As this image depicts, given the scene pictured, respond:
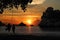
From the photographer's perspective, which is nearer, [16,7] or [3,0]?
[3,0]

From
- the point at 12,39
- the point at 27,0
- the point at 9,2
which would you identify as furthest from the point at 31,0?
the point at 12,39

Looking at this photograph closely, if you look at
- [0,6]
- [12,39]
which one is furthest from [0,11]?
[12,39]

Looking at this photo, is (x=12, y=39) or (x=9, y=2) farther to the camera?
(x=9, y=2)

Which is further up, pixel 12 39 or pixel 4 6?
pixel 4 6

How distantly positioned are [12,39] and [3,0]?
7.39m

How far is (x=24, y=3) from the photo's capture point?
1732 inches

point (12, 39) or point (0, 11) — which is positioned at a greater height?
point (0, 11)

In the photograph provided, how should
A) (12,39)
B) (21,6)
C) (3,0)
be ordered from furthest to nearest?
(21,6) → (3,0) → (12,39)

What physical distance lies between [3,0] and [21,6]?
12.9 feet

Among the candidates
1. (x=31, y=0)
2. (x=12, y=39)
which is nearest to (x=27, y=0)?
(x=31, y=0)

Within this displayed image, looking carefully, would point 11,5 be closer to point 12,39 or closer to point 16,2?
point 16,2

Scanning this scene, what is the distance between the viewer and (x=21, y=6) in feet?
148

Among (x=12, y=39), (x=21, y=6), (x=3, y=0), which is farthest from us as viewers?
(x=21, y=6)

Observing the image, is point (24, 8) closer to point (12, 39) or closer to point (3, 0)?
point (3, 0)
